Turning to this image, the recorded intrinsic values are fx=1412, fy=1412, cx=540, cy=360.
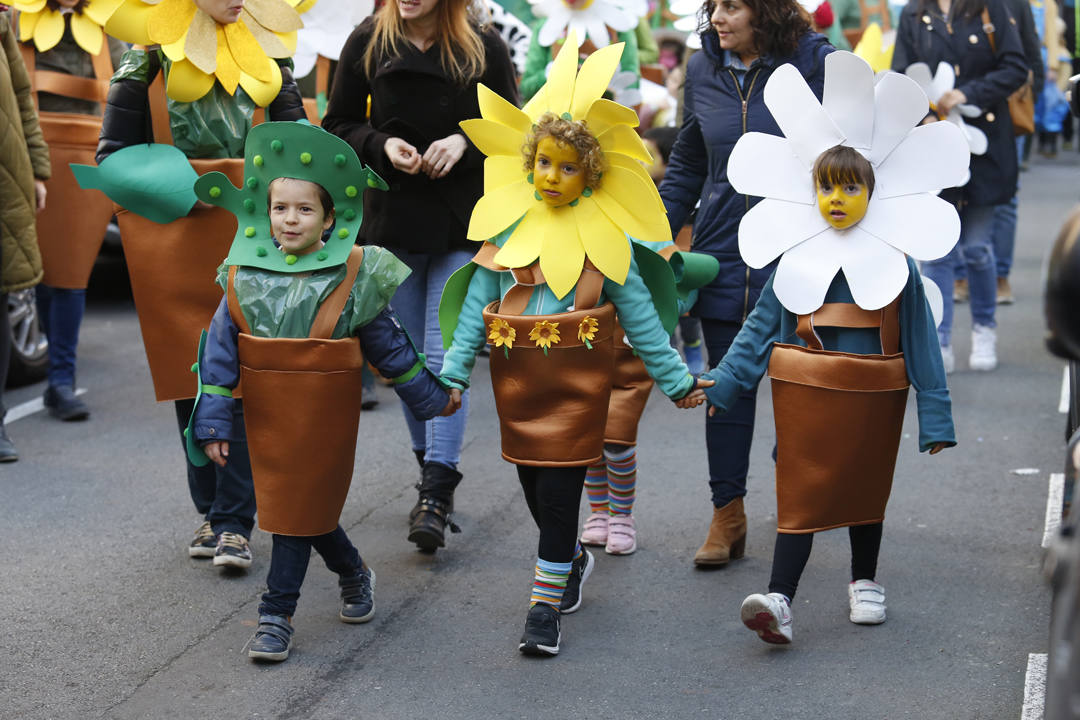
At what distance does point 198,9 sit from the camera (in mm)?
4520

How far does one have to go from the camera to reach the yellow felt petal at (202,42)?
14.6ft

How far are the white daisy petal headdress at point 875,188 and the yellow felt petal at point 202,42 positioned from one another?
1694 millimetres

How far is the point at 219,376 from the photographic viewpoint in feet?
12.9

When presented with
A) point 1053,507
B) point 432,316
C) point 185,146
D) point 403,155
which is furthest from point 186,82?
point 1053,507

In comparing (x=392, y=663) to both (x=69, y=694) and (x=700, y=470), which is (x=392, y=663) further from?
(x=700, y=470)

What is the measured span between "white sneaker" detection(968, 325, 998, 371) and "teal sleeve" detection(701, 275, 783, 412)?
4.15 meters

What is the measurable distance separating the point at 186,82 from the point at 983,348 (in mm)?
5166

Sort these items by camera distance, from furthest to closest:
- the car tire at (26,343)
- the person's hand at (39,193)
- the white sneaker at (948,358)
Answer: the white sneaker at (948,358), the car tire at (26,343), the person's hand at (39,193)

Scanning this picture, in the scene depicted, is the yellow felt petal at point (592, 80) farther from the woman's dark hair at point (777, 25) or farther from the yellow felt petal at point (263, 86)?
the yellow felt petal at point (263, 86)

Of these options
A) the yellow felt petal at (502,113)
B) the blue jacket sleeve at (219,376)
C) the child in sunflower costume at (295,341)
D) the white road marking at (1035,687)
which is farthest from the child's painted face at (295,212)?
the white road marking at (1035,687)

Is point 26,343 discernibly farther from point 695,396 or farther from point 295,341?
point 695,396

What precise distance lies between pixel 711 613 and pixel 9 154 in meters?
3.51

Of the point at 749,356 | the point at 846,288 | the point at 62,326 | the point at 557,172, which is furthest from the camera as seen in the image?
the point at 62,326

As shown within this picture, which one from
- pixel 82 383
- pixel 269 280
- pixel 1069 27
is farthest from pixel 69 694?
pixel 1069 27
